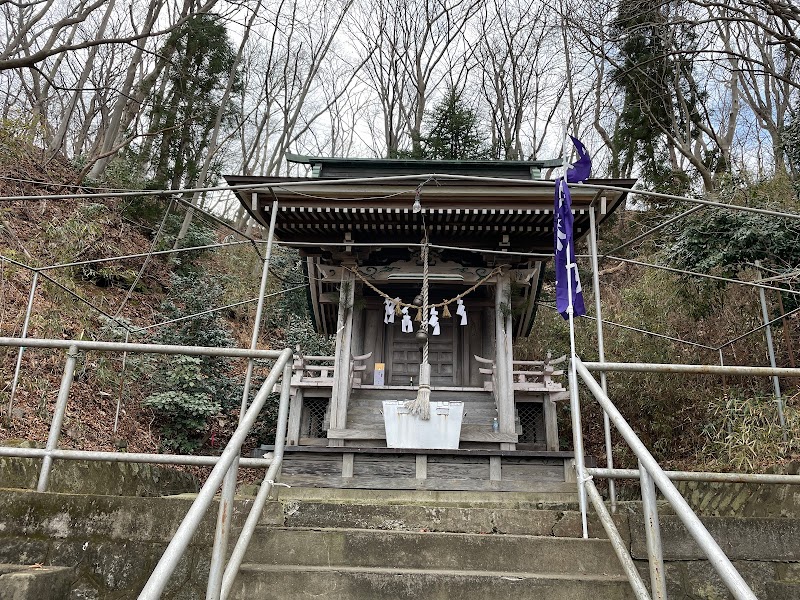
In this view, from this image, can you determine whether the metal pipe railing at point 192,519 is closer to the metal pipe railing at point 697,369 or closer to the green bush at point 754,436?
the metal pipe railing at point 697,369

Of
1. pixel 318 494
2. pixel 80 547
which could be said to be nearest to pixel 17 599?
pixel 80 547

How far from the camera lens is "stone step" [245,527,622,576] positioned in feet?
9.82

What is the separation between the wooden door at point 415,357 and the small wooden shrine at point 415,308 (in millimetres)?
18

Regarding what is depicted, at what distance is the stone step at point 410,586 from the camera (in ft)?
8.95

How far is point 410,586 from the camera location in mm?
2777

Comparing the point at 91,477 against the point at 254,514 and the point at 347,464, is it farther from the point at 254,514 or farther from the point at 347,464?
the point at 254,514

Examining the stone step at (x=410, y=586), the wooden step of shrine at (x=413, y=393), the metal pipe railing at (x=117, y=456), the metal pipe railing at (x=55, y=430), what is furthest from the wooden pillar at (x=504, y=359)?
the metal pipe railing at (x=55, y=430)

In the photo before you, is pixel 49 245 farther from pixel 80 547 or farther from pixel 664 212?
pixel 664 212

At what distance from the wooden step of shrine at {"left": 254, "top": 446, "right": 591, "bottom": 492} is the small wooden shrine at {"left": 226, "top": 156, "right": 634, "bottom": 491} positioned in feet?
0.05

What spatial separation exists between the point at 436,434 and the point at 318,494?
1.86m

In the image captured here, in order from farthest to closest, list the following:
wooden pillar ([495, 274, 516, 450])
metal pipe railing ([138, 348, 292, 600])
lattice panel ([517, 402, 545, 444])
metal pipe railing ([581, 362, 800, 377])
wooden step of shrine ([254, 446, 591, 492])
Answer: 1. lattice panel ([517, 402, 545, 444])
2. wooden pillar ([495, 274, 516, 450])
3. wooden step of shrine ([254, 446, 591, 492])
4. metal pipe railing ([581, 362, 800, 377])
5. metal pipe railing ([138, 348, 292, 600])

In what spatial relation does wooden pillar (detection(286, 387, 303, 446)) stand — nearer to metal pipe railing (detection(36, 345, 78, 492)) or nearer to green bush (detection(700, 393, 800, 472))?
metal pipe railing (detection(36, 345, 78, 492))

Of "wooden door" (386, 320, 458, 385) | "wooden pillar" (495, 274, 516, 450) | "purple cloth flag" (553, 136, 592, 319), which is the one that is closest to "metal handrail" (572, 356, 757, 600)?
"purple cloth flag" (553, 136, 592, 319)

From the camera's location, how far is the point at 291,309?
16.9 metres
